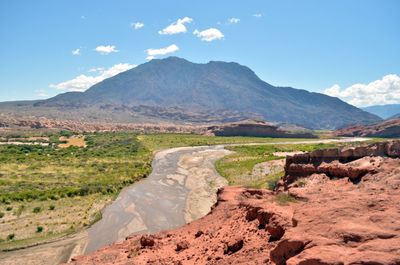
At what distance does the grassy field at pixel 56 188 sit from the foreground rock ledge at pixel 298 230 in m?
13.9

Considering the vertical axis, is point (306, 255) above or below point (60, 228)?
above

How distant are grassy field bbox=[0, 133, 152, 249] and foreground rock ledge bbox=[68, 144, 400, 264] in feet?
45.5

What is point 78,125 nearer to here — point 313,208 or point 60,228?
point 60,228

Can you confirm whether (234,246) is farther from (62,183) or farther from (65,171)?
(65,171)

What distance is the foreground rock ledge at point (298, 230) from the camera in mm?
11758

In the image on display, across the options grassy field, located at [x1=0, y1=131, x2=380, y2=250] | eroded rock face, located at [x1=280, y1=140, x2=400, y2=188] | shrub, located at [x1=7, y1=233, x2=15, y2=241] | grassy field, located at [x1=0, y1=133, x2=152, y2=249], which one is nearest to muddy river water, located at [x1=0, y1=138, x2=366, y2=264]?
grassy field, located at [x1=0, y1=131, x2=380, y2=250]

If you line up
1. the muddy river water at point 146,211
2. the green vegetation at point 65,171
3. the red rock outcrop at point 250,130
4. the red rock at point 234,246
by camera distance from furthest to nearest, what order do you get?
the red rock outcrop at point 250,130 < the green vegetation at point 65,171 < the muddy river water at point 146,211 < the red rock at point 234,246

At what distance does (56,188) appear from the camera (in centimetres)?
5019

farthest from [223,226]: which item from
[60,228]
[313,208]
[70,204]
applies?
[70,204]

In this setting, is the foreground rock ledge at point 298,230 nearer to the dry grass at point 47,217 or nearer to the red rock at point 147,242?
the red rock at point 147,242

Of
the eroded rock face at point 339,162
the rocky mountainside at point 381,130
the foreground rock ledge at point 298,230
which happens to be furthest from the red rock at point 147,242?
the rocky mountainside at point 381,130

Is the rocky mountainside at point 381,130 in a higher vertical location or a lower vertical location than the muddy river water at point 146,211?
higher

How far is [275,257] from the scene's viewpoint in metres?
13.4

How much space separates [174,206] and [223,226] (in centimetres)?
2335
